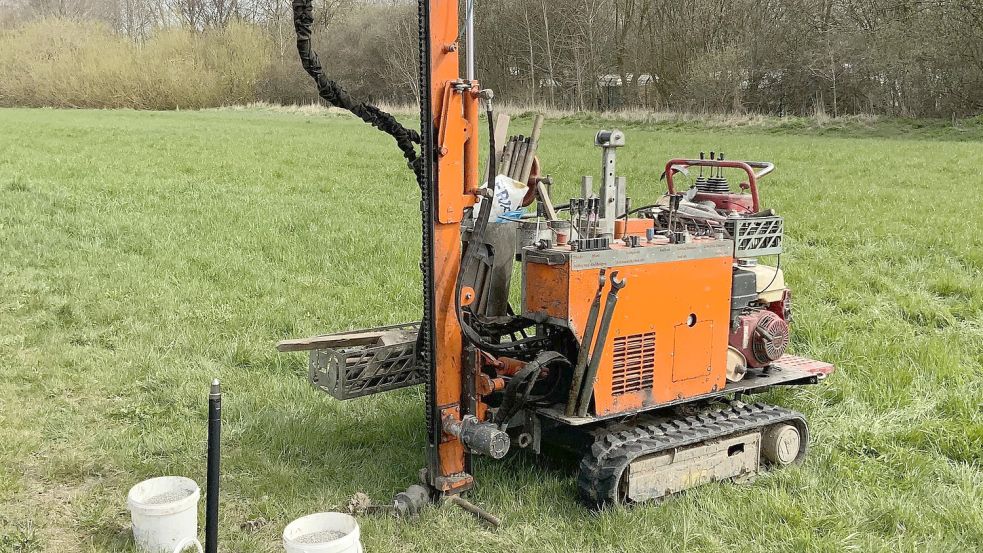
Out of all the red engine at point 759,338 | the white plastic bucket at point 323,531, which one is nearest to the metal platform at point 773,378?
the red engine at point 759,338

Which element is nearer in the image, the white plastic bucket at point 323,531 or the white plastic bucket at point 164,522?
the white plastic bucket at point 323,531

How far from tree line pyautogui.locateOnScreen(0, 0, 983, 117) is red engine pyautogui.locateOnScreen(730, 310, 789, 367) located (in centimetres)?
2696

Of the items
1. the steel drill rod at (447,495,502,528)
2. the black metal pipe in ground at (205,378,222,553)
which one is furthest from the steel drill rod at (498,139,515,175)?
the black metal pipe in ground at (205,378,222,553)

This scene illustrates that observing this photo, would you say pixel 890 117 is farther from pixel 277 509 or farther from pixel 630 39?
pixel 277 509

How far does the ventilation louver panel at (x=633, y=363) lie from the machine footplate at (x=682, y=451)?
275mm

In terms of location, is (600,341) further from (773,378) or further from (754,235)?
(773,378)

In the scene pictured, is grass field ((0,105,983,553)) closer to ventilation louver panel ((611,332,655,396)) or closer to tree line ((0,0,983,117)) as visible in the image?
ventilation louver panel ((611,332,655,396))

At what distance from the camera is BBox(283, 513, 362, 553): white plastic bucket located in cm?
400

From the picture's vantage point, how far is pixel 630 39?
42.2 meters

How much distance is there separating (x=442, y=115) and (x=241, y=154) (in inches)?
731

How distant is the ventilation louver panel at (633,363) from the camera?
16.4ft

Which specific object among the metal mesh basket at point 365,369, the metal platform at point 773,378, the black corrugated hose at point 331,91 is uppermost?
the black corrugated hose at point 331,91

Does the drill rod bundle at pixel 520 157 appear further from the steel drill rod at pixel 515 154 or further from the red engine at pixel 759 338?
the red engine at pixel 759 338

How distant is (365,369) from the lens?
16.9 feet
